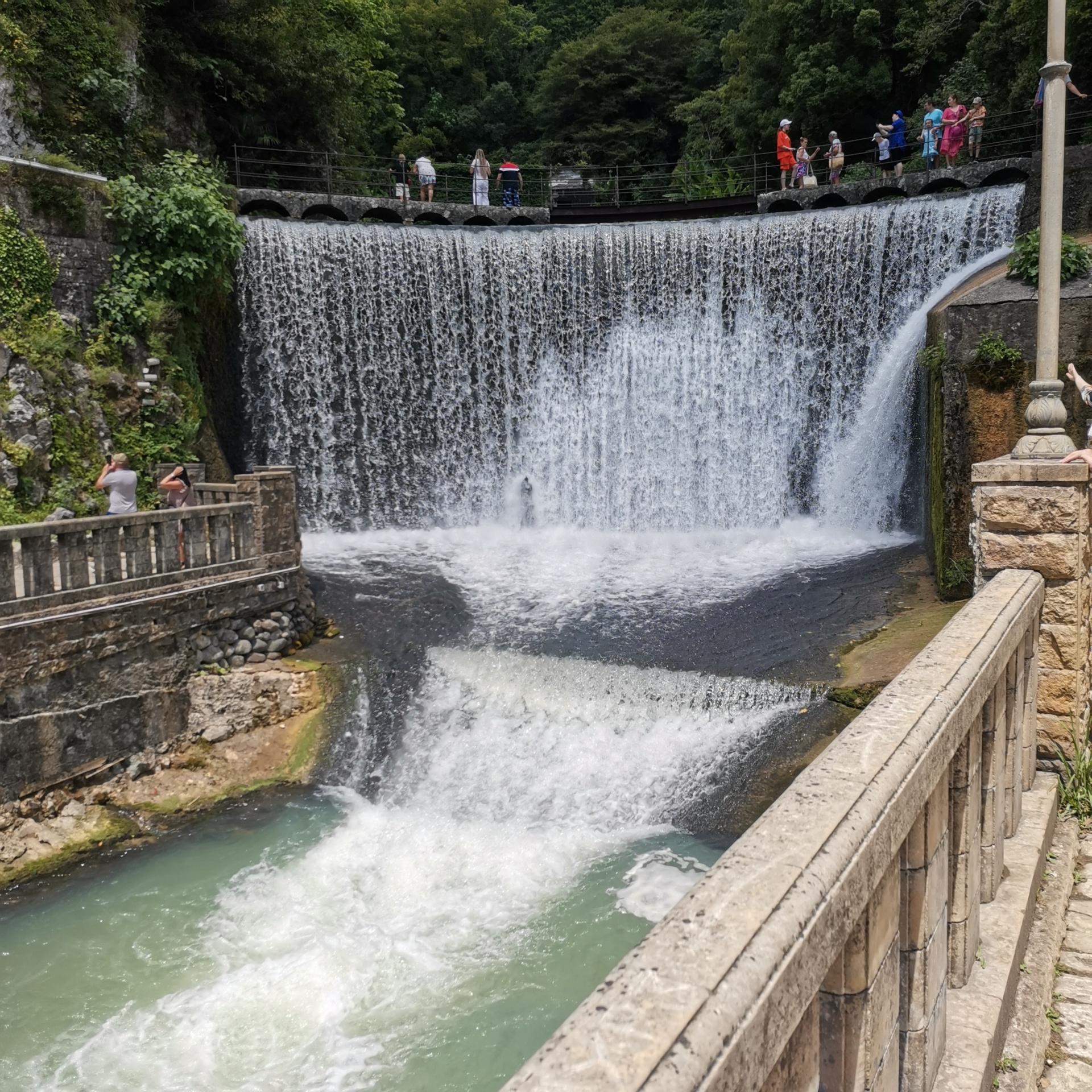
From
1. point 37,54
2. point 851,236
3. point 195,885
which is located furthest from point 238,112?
point 195,885

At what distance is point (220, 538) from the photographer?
1175 cm

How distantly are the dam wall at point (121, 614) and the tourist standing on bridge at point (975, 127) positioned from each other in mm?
16014

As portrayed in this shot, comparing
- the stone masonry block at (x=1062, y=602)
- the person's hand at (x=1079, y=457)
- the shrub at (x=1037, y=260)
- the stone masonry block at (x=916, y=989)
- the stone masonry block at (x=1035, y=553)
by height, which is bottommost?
the stone masonry block at (x=916, y=989)

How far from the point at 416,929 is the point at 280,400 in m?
12.2

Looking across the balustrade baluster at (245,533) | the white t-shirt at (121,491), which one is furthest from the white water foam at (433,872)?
the white t-shirt at (121,491)

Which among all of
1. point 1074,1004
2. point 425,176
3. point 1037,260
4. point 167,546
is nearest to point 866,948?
point 1074,1004

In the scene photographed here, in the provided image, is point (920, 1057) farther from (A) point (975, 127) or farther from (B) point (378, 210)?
(B) point (378, 210)

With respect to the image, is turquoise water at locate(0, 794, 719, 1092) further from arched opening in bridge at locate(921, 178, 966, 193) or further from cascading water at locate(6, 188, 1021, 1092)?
arched opening in bridge at locate(921, 178, 966, 193)

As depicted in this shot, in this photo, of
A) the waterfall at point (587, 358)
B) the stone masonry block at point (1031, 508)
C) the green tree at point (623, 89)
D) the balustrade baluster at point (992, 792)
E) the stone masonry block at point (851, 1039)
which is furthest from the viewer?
the green tree at point (623, 89)

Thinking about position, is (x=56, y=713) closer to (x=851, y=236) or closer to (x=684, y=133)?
(x=851, y=236)

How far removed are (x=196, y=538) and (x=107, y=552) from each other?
1179mm

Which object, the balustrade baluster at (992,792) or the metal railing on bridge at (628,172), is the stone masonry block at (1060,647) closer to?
the balustrade baluster at (992,792)

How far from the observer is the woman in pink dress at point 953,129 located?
20.0m

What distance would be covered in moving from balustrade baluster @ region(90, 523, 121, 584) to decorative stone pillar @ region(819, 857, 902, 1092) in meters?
9.60
